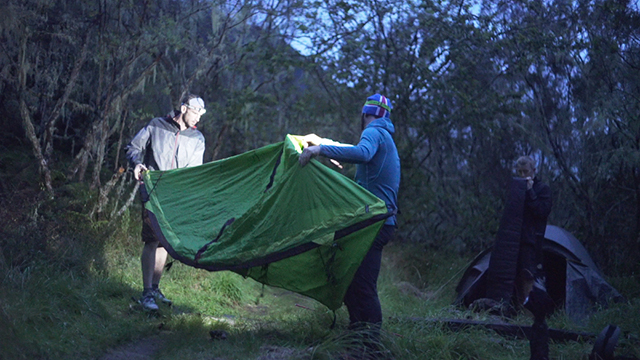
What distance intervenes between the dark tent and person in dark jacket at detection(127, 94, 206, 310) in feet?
11.1

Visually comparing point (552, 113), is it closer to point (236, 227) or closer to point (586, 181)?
point (586, 181)

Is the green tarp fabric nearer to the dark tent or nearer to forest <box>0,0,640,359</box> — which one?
forest <box>0,0,640,359</box>

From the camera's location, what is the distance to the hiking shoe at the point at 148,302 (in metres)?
5.12

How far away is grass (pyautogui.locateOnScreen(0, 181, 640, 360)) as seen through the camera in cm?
405

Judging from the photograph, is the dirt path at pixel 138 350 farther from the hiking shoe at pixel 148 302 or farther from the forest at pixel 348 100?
the forest at pixel 348 100

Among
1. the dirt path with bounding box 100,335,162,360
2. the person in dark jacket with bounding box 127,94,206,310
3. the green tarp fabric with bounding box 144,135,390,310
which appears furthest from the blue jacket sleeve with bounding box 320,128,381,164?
the person in dark jacket with bounding box 127,94,206,310

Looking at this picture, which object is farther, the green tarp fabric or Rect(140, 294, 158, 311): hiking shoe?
Rect(140, 294, 158, 311): hiking shoe

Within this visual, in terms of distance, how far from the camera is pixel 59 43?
7.84 metres

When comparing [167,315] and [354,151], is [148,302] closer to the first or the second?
[167,315]

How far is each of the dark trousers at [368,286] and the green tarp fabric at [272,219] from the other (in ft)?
0.44

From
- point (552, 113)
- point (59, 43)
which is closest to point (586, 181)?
point (552, 113)

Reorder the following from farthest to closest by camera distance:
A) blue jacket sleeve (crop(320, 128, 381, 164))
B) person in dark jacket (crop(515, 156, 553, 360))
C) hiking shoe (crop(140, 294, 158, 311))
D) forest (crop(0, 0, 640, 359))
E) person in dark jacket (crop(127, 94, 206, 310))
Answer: forest (crop(0, 0, 640, 359)) → person in dark jacket (crop(515, 156, 553, 360)) → person in dark jacket (crop(127, 94, 206, 310)) → hiking shoe (crop(140, 294, 158, 311)) → blue jacket sleeve (crop(320, 128, 381, 164))

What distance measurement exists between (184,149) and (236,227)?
4.65 feet

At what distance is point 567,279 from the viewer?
6.50 metres
